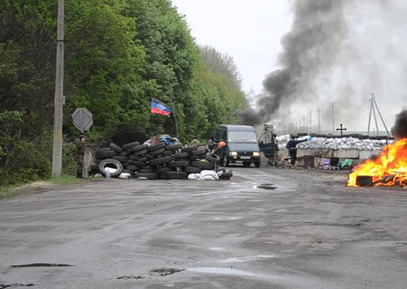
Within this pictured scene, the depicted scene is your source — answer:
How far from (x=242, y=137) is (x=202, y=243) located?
3209 cm

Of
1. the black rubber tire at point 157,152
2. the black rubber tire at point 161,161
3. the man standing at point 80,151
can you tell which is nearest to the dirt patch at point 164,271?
the man standing at point 80,151

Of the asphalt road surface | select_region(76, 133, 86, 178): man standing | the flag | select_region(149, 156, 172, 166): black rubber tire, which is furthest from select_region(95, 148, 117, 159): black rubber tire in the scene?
the flag

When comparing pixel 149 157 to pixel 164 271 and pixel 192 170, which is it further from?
pixel 164 271

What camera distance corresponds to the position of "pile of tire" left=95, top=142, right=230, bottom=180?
2628 cm

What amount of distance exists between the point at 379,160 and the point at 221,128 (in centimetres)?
1833

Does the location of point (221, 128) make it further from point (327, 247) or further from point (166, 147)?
point (327, 247)

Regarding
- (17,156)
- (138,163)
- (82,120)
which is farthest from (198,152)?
(17,156)

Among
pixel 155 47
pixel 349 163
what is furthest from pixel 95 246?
pixel 155 47

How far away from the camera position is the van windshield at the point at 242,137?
40.4 meters

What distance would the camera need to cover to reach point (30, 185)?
20.6 metres

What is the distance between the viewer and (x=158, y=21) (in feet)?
183

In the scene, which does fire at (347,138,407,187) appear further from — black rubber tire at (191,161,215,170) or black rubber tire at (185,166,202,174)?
black rubber tire at (185,166,202,174)

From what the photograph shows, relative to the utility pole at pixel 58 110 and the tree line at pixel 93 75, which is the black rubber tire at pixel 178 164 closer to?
the utility pole at pixel 58 110

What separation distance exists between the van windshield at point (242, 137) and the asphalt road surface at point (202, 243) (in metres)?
24.5
